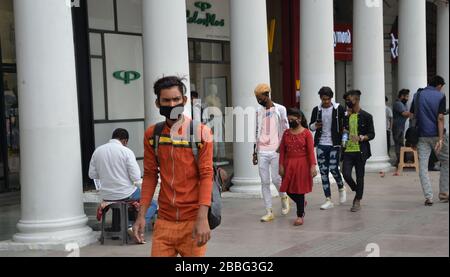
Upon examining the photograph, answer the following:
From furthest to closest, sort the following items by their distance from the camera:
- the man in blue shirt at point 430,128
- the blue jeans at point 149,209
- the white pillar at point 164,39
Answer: the man in blue shirt at point 430,128
the white pillar at point 164,39
the blue jeans at point 149,209

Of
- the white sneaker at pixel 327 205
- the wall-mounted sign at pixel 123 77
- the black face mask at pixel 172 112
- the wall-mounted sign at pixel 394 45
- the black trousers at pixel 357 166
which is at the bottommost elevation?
the white sneaker at pixel 327 205

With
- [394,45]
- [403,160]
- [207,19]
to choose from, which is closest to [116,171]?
[403,160]

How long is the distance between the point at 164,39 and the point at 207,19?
7533mm

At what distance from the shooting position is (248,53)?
10945 millimetres

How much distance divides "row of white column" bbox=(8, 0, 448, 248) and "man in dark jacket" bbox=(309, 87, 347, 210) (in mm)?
1740

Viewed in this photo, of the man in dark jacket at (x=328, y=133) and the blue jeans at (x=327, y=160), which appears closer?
the man in dark jacket at (x=328, y=133)

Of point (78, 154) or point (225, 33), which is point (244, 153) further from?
point (225, 33)

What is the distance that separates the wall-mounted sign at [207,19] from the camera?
1585cm

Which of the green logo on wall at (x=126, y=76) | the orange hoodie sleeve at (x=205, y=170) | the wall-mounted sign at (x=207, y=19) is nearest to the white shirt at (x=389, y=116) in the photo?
the wall-mounted sign at (x=207, y=19)

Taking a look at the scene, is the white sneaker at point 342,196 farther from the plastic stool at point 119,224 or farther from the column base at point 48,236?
the column base at point 48,236

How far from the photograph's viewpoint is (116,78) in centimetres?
1360

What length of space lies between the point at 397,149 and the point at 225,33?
564 centimetres

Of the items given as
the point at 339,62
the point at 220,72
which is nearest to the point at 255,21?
the point at 220,72

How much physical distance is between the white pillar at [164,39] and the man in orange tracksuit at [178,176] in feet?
15.6
